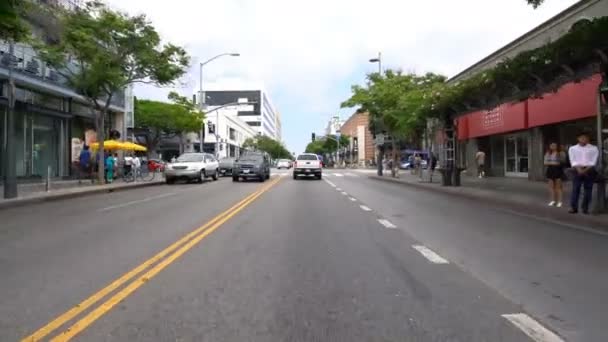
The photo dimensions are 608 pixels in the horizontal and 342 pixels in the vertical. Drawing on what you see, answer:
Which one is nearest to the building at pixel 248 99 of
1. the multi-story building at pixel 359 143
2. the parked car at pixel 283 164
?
the multi-story building at pixel 359 143

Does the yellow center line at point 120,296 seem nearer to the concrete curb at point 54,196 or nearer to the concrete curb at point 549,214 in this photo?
the concrete curb at point 549,214

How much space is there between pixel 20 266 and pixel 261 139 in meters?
122

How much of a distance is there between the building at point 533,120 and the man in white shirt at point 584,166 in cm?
490

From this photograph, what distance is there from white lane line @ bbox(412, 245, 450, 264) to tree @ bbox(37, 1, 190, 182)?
21.1 meters

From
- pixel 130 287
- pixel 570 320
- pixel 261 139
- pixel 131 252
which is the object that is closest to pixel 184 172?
pixel 131 252

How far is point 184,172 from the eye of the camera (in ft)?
105

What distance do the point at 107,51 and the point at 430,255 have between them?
74.9 ft

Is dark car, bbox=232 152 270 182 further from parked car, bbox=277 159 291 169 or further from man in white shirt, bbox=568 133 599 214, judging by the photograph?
parked car, bbox=277 159 291 169

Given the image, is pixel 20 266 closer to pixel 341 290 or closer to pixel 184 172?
pixel 341 290

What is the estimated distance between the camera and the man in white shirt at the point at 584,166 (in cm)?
1298

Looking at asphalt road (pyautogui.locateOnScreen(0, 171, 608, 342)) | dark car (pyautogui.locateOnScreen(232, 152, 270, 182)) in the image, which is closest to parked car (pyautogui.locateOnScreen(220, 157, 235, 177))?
dark car (pyautogui.locateOnScreen(232, 152, 270, 182))

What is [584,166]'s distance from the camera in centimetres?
1301

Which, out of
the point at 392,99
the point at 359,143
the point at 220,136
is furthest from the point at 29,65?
the point at 359,143

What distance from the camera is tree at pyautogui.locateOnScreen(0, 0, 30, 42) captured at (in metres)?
11.8
